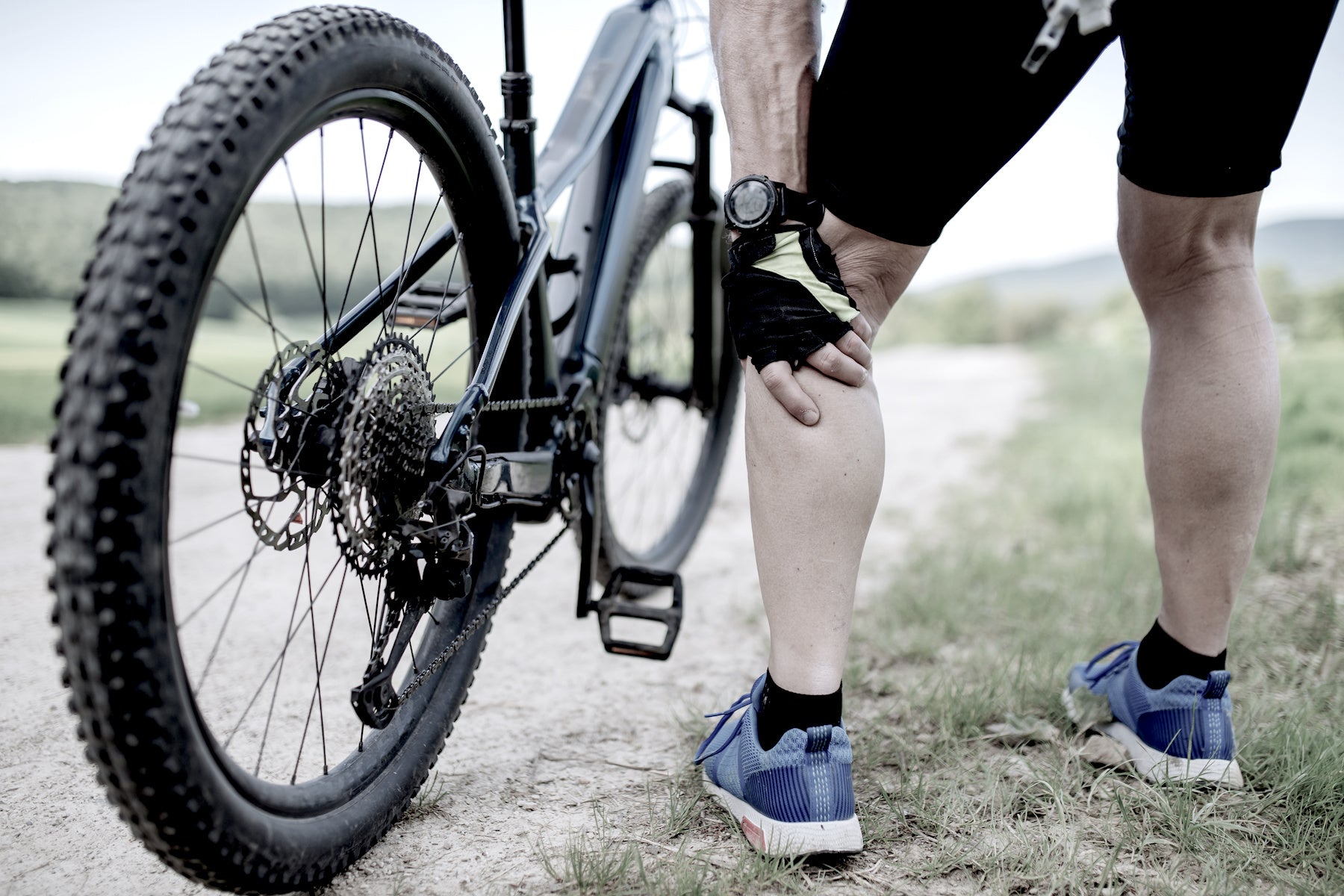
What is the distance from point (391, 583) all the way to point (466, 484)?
14 cm

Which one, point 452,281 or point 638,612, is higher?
point 452,281

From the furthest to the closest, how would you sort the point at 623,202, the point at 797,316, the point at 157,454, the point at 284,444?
the point at 623,202, the point at 797,316, the point at 284,444, the point at 157,454

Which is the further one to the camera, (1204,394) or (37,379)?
(37,379)

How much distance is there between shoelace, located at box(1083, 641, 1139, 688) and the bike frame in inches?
32.6

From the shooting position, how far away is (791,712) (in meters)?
1.04

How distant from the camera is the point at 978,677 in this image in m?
1.52

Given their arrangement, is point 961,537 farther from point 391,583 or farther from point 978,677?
point 391,583

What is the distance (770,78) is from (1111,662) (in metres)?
0.94

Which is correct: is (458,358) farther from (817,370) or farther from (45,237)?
(45,237)

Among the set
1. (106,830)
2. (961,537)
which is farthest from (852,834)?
(961,537)

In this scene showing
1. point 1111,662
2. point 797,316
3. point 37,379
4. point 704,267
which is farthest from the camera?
point 37,379

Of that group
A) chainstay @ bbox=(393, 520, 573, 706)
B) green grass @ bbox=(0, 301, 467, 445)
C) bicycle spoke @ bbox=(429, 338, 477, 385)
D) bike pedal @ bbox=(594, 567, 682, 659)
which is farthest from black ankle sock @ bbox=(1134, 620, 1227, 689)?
green grass @ bbox=(0, 301, 467, 445)

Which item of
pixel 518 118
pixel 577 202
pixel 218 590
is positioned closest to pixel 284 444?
pixel 218 590

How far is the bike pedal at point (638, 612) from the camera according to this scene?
4.75 feet
